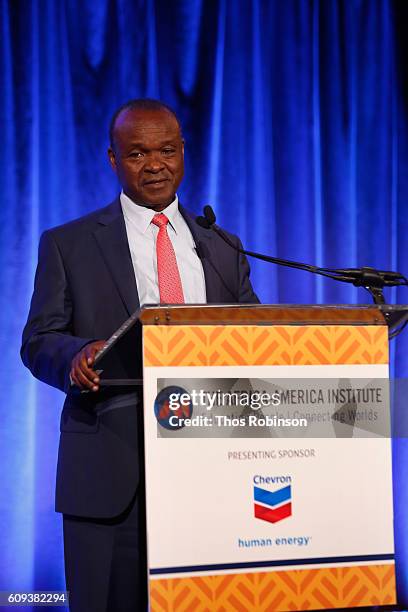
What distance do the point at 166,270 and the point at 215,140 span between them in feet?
5.37

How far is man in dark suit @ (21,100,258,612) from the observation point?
1.75 m

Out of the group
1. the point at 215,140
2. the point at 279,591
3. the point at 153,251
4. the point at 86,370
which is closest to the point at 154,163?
the point at 153,251

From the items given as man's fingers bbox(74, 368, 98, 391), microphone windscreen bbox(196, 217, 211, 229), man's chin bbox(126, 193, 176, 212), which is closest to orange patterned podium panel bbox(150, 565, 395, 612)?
man's fingers bbox(74, 368, 98, 391)

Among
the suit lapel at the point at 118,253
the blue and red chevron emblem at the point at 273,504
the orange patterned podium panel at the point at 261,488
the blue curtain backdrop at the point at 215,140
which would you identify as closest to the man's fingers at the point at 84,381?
the orange patterned podium panel at the point at 261,488

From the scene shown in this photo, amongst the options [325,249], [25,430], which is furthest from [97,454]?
[325,249]

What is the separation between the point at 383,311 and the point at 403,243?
2388mm

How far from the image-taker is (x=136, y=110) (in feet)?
7.33

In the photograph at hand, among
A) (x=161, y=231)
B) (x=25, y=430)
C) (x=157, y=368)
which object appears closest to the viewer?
(x=157, y=368)

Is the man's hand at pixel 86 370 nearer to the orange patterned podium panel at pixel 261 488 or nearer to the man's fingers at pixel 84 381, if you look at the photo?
the man's fingers at pixel 84 381

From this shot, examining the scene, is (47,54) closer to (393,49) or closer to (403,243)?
Result: (393,49)

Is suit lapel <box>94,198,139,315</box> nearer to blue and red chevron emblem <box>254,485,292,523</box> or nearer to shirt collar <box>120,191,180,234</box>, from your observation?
shirt collar <box>120,191,180,234</box>

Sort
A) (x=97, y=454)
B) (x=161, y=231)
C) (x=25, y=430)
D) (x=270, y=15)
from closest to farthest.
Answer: (x=97, y=454), (x=161, y=231), (x=25, y=430), (x=270, y=15)

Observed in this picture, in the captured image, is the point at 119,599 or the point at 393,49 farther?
the point at 393,49

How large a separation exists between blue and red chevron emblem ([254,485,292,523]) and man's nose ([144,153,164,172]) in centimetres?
108
